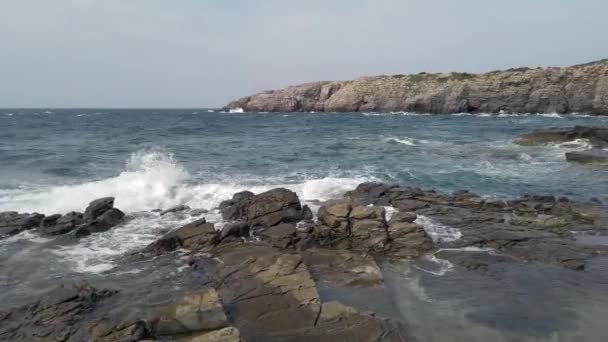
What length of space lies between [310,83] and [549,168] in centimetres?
9152

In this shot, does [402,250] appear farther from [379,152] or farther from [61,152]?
[61,152]

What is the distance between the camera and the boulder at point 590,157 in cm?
2484

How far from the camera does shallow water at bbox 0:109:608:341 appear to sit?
8.45 m

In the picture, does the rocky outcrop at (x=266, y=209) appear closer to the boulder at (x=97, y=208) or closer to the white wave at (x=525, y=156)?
the boulder at (x=97, y=208)

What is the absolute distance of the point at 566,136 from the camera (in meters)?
34.1

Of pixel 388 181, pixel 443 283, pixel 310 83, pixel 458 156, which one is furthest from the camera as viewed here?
pixel 310 83

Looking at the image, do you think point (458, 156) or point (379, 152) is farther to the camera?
point (379, 152)

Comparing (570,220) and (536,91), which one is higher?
(536,91)

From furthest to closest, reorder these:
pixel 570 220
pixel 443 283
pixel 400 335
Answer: pixel 570 220 < pixel 443 283 < pixel 400 335

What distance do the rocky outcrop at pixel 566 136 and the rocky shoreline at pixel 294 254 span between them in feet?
61.0

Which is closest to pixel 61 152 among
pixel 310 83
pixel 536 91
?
pixel 536 91

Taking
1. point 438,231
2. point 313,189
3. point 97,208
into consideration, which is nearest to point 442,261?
point 438,231

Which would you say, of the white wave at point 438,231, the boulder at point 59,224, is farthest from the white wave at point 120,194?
the white wave at point 438,231

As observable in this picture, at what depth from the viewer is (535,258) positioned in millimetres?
11266
